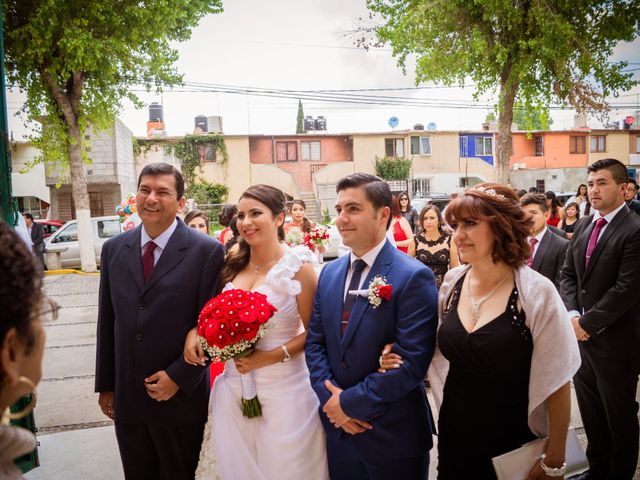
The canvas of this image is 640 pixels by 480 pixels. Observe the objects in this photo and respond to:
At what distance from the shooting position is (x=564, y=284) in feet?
12.7

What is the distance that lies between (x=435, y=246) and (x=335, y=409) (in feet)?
14.9

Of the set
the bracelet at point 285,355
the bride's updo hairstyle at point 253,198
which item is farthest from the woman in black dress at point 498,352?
the bride's updo hairstyle at point 253,198

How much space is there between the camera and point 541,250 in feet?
15.4

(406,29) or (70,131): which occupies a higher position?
(406,29)

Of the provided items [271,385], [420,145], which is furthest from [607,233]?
[420,145]

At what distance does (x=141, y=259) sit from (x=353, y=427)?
1555mm

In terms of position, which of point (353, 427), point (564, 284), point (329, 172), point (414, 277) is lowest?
point (353, 427)

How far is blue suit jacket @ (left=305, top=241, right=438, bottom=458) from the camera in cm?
233

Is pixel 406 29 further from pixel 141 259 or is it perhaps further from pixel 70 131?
pixel 141 259

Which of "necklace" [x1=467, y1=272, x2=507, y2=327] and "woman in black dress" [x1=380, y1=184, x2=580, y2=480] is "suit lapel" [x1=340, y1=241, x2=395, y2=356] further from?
"necklace" [x1=467, y1=272, x2=507, y2=327]

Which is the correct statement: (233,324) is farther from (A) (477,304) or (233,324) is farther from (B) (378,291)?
(A) (477,304)

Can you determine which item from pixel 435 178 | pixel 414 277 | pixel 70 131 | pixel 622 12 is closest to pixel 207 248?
pixel 414 277

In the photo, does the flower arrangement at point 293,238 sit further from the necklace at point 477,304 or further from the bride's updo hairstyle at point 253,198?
the necklace at point 477,304

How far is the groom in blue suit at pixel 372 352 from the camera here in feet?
7.74
